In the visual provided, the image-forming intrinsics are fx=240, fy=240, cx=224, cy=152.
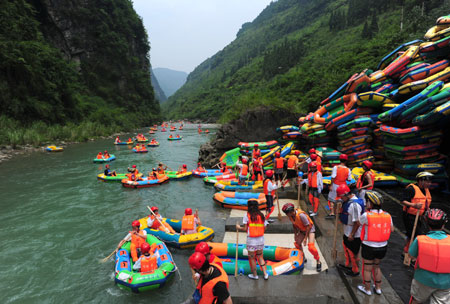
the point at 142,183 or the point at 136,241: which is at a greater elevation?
the point at 136,241

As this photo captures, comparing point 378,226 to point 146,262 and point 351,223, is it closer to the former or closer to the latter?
point 351,223

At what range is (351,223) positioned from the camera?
4.16m

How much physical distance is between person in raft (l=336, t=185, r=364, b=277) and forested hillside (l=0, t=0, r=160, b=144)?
29.3 m

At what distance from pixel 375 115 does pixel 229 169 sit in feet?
28.3

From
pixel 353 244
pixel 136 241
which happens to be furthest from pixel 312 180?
pixel 136 241

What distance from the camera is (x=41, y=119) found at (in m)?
29.4

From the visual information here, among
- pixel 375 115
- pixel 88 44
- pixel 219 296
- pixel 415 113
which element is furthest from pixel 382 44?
pixel 88 44

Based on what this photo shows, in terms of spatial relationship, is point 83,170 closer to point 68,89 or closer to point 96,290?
point 96,290

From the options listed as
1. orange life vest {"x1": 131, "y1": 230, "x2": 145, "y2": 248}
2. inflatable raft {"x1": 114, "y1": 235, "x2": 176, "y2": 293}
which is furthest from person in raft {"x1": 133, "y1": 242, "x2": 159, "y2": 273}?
orange life vest {"x1": 131, "y1": 230, "x2": 145, "y2": 248}

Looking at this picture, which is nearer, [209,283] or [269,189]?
[209,283]

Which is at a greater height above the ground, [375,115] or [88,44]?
[88,44]

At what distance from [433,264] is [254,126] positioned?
14813mm

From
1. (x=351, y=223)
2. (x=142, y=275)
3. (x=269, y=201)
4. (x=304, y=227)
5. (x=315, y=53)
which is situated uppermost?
(x=315, y=53)

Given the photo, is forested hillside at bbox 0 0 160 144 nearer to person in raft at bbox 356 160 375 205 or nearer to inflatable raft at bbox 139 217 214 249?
inflatable raft at bbox 139 217 214 249
